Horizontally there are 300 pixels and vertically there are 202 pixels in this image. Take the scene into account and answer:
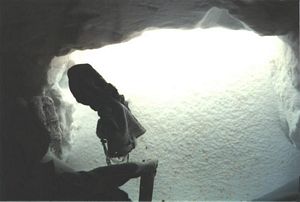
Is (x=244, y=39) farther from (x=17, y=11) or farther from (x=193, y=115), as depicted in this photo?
(x=17, y=11)

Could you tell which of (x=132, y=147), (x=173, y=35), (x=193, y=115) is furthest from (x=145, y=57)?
(x=132, y=147)

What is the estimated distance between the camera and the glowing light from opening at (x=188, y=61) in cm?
172

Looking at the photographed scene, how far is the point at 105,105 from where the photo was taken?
1473 mm

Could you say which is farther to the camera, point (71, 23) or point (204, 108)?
point (204, 108)

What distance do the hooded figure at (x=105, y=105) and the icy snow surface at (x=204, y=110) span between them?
17 cm

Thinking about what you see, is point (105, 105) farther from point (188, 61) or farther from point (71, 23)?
point (188, 61)

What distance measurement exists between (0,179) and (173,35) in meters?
0.75

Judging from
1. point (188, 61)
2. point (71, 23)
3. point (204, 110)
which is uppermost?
point (71, 23)

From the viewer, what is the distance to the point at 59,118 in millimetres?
1718

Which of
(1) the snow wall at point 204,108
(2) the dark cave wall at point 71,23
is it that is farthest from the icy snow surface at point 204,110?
(2) the dark cave wall at point 71,23

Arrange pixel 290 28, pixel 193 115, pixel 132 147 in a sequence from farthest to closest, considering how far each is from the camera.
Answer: pixel 193 115 < pixel 290 28 < pixel 132 147

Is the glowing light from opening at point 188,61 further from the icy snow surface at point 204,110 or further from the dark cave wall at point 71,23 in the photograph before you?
the dark cave wall at point 71,23

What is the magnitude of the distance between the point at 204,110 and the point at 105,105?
0.43 meters

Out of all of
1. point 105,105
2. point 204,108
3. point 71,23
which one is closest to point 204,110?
point 204,108
